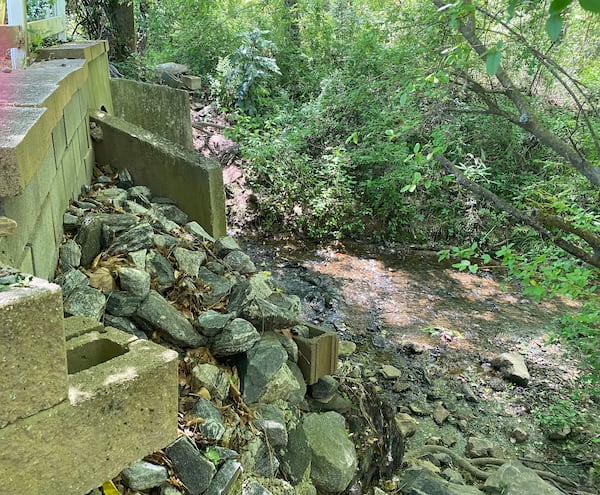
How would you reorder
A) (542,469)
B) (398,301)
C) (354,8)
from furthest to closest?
(354,8)
(398,301)
(542,469)

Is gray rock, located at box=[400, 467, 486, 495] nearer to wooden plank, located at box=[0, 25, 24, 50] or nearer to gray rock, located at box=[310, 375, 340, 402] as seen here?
gray rock, located at box=[310, 375, 340, 402]

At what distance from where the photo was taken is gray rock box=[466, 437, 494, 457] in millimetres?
5426

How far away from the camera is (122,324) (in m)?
3.10

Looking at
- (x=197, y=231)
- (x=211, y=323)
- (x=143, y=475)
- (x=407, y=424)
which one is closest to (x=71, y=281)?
(x=211, y=323)

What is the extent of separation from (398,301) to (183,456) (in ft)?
20.1

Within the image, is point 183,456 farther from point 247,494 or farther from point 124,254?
point 124,254

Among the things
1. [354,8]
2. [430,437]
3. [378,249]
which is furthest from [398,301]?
[354,8]

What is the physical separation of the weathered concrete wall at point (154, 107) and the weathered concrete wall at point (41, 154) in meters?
1.83

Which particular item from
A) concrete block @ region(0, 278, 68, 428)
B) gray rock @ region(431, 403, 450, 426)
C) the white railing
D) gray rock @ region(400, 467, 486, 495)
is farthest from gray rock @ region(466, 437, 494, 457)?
the white railing

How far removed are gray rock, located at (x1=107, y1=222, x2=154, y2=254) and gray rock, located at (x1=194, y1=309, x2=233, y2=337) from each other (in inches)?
25.2

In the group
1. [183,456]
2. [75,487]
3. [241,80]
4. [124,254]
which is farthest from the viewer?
[241,80]

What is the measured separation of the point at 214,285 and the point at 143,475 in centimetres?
181

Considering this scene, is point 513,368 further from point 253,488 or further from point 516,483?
point 253,488

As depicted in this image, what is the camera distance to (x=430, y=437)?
18.6 ft
